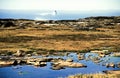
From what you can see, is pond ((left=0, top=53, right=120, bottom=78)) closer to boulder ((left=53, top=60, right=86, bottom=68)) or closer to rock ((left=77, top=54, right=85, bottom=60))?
boulder ((left=53, top=60, right=86, bottom=68))

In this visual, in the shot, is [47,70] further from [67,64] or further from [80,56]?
[80,56]

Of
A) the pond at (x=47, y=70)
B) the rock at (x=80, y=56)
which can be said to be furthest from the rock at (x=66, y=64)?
the rock at (x=80, y=56)

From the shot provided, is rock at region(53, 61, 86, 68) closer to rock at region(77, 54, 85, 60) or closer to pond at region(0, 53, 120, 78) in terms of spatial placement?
pond at region(0, 53, 120, 78)

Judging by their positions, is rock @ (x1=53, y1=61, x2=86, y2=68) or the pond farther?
rock @ (x1=53, y1=61, x2=86, y2=68)

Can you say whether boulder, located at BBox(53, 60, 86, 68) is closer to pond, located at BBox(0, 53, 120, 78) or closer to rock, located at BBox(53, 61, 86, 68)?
rock, located at BBox(53, 61, 86, 68)

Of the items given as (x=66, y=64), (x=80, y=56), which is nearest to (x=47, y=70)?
(x=66, y=64)

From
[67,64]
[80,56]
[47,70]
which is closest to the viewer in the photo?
[47,70]

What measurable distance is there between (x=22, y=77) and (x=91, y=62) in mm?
13549

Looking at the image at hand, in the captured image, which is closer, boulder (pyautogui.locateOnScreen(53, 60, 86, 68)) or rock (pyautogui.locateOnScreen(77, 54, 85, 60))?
boulder (pyautogui.locateOnScreen(53, 60, 86, 68))

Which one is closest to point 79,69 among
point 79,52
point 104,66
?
point 104,66

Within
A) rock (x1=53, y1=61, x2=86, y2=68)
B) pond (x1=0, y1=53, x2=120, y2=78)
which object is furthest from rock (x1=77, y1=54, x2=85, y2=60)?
rock (x1=53, y1=61, x2=86, y2=68)

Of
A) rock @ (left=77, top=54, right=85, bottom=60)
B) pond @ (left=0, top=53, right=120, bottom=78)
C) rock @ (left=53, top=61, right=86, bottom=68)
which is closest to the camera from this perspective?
pond @ (left=0, top=53, right=120, bottom=78)

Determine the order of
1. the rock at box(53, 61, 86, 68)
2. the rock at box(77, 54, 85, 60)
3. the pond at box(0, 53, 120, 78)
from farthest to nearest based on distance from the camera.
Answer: the rock at box(77, 54, 85, 60) < the rock at box(53, 61, 86, 68) < the pond at box(0, 53, 120, 78)

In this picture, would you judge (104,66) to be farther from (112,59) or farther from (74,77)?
(74,77)
